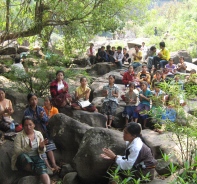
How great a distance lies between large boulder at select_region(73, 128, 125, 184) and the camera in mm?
4539

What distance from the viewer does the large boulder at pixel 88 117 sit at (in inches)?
271

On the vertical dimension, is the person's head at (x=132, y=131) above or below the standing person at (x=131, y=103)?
above

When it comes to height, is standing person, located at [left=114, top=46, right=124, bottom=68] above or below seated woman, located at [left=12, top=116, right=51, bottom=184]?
above

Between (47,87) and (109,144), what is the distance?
412cm

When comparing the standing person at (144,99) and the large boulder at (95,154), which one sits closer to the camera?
the large boulder at (95,154)

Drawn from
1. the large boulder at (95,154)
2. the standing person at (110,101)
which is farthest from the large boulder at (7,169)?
the standing person at (110,101)

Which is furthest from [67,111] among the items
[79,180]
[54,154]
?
[79,180]

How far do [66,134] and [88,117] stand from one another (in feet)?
4.00

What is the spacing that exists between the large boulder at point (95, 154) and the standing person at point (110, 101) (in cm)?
272

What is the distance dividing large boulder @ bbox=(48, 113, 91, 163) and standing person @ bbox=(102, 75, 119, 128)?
1805mm

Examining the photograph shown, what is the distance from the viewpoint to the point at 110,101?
7.52 m

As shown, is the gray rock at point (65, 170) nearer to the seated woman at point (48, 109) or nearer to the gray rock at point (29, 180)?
the gray rock at point (29, 180)

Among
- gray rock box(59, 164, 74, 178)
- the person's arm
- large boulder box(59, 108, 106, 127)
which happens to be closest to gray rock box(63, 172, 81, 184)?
gray rock box(59, 164, 74, 178)

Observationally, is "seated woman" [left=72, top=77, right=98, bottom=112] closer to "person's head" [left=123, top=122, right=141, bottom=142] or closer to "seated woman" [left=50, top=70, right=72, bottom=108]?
"seated woman" [left=50, top=70, right=72, bottom=108]
